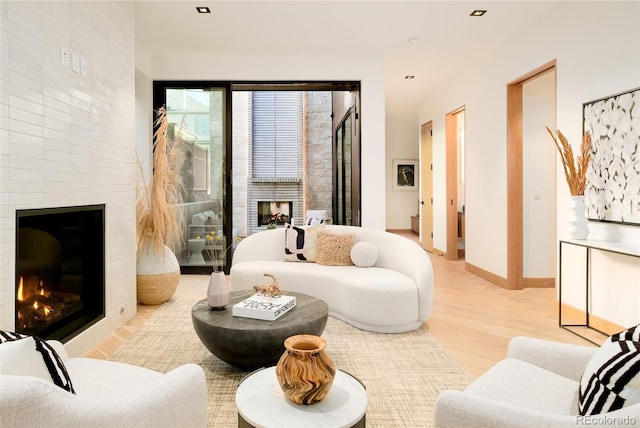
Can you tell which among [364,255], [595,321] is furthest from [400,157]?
[595,321]

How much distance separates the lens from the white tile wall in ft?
6.48

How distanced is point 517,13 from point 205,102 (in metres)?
3.78

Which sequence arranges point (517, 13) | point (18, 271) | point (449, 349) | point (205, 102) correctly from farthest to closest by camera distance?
point (205, 102) < point (517, 13) < point (449, 349) < point (18, 271)

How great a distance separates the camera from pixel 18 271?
2.09 metres

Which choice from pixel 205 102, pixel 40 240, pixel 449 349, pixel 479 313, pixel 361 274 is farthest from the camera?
pixel 205 102

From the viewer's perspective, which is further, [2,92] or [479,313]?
[479,313]

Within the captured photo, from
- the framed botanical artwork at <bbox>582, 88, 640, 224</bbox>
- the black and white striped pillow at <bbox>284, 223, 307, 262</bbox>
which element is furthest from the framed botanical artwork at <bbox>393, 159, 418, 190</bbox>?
the framed botanical artwork at <bbox>582, 88, 640, 224</bbox>

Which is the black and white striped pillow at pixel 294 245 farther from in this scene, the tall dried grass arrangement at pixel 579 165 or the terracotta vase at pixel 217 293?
the tall dried grass arrangement at pixel 579 165

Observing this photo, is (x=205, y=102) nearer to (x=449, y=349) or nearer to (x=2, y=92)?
(x=2, y=92)

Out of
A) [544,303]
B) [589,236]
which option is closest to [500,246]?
[544,303]

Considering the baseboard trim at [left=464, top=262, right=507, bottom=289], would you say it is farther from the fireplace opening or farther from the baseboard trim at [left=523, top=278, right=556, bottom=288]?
the fireplace opening

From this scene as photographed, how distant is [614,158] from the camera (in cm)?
300

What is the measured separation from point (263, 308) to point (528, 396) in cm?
143

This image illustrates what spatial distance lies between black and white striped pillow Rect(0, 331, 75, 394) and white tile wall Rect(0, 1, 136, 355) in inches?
46.0
